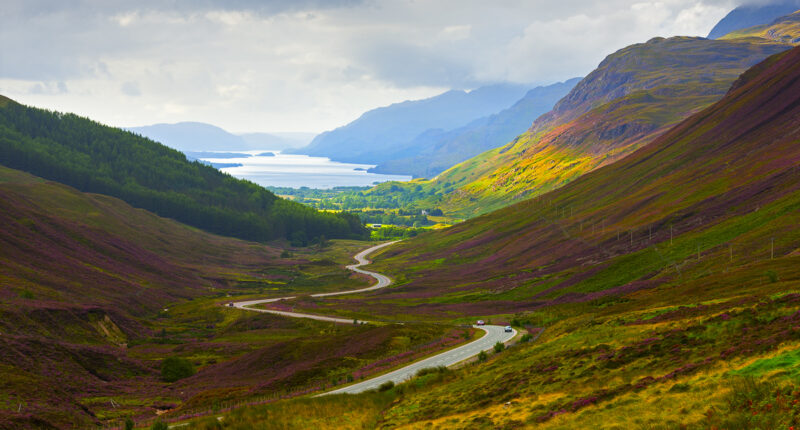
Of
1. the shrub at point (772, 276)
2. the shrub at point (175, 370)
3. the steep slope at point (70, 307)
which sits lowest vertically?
the shrub at point (175, 370)

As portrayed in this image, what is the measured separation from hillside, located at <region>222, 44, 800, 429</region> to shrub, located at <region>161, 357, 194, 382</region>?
38.4 m

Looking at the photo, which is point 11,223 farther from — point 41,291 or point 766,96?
point 766,96

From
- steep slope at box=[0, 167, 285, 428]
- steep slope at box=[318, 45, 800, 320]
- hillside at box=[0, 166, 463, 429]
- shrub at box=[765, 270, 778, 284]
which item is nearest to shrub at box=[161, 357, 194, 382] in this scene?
hillside at box=[0, 166, 463, 429]

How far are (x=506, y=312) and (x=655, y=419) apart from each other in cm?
9040

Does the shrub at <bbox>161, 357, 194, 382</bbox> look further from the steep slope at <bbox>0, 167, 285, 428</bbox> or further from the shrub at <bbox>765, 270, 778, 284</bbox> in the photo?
the shrub at <bbox>765, 270, 778, 284</bbox>

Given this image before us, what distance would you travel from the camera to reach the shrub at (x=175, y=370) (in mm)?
79812

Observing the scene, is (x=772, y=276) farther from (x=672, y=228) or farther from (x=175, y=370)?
(x=175, y=370)

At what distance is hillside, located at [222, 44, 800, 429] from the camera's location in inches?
1222

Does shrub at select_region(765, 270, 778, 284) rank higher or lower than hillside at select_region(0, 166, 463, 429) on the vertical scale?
higher

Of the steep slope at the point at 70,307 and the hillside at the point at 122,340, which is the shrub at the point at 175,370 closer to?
the hillside at the point at 122,340

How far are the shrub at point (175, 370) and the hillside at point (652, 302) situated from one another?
126 feet

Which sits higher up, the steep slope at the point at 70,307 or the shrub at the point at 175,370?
the steep slope at the point at 70,307

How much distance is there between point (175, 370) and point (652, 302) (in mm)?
70650

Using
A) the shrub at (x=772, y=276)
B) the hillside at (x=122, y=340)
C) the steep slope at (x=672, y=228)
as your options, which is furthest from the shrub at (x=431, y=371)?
the steep slope at (x=672, y=228)
